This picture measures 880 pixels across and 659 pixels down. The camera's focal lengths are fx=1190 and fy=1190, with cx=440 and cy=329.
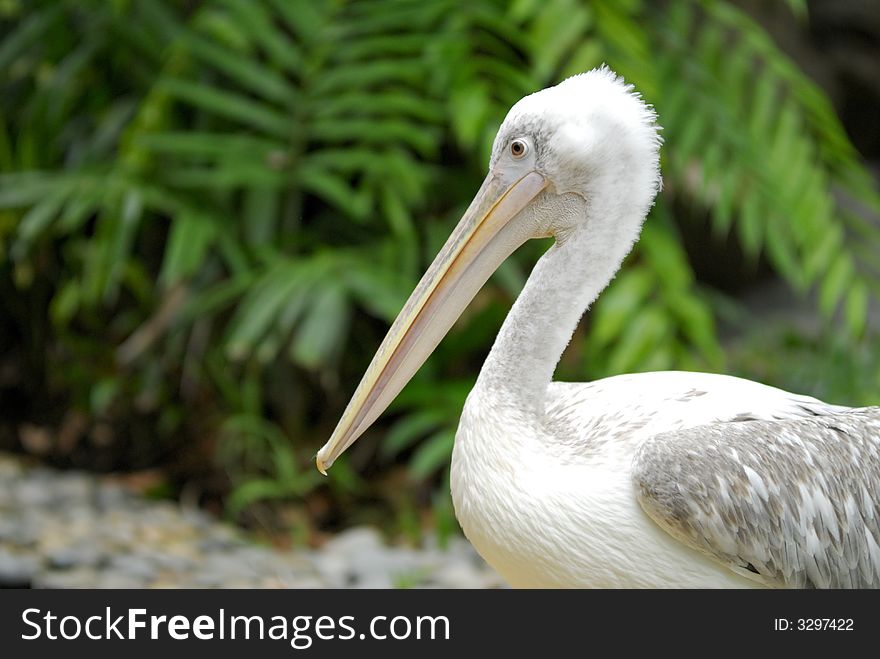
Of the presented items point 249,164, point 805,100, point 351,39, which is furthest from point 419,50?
point 805,100

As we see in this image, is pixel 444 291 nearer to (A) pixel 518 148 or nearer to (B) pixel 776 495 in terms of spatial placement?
(A) pixel 518 148

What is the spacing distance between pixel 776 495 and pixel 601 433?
0.31 metres

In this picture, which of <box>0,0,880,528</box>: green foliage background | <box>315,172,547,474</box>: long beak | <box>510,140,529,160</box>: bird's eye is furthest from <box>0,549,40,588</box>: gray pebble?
<box>510,140,529,160</box>: bird's eye

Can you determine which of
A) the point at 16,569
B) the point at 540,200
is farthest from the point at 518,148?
the point at 16,569

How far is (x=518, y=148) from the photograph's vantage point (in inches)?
85.8

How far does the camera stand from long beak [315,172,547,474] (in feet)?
7.18

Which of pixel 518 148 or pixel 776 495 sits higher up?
pixel 518 148

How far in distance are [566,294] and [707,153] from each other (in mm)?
1868

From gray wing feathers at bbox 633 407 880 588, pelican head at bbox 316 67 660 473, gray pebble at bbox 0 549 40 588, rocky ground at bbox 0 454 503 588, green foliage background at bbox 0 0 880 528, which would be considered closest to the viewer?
gray wing feathers at bbox 633 407 880 588

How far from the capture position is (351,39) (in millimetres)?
4102

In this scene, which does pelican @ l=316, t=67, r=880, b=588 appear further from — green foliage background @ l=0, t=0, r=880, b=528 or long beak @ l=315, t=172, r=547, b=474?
green foliage background @ l=0, t=0, r=880, b=528

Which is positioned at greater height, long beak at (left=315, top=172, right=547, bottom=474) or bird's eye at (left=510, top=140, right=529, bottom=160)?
bird's eye at (left=510, top=140, right=529, bottom=160)
